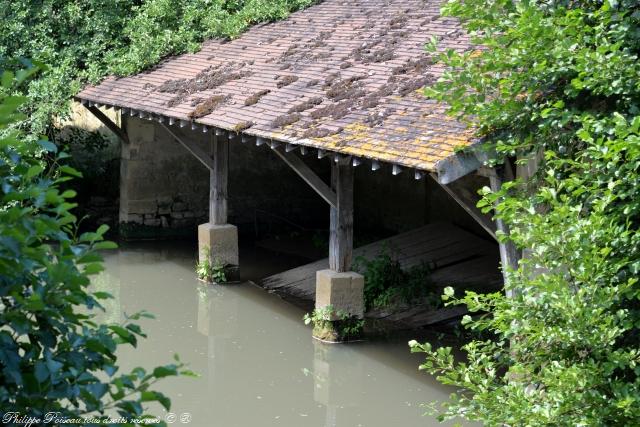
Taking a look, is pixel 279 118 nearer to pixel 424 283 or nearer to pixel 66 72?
pixel 424 283

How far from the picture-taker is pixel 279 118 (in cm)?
888

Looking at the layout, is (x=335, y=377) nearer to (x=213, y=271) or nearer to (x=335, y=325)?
(x=335, y=325)

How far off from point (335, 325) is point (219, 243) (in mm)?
2623

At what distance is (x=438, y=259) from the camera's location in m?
10.6

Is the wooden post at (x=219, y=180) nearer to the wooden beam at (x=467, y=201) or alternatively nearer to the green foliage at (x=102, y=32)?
the green foliage at (x=102, y=32)

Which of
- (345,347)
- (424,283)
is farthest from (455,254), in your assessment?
(345,347)

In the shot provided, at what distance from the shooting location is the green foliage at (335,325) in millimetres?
8797

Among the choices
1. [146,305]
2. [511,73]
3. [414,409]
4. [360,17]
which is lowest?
[414,409]

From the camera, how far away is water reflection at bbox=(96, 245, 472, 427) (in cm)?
730

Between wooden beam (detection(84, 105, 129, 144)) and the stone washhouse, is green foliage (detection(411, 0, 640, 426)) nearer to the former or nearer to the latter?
the stone washhouse

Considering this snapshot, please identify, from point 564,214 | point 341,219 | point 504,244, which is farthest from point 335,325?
point 564,214

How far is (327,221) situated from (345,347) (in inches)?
232

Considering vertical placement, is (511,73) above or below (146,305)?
above

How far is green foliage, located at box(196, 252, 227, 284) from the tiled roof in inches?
70.4
